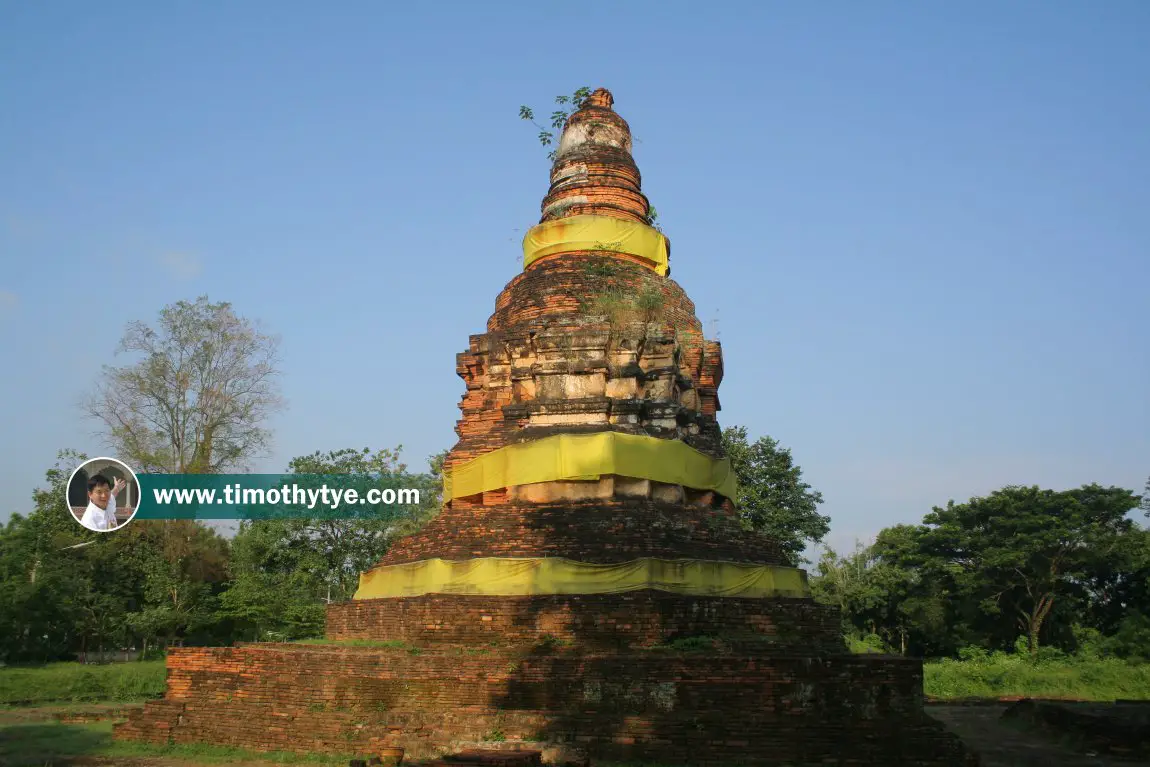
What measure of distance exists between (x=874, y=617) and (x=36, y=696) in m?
28.0

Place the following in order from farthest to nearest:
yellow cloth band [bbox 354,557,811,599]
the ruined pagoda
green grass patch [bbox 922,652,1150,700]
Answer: green grass patch [bbox 922,652,1150,700] < yellow cloth band [bbox 354,557,811,599] < the ruined pagoda

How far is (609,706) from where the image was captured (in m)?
9.46

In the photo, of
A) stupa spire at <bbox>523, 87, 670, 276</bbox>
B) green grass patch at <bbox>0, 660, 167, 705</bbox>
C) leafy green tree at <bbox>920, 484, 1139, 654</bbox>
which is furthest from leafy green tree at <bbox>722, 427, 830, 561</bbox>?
green grass patch at <bbox>0, 660, 167, 705</bbox>

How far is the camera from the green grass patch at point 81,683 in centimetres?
1928

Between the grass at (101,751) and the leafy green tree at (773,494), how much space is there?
793 inches

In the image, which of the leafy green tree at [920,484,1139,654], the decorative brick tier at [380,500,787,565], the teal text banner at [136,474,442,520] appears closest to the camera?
the decorative brick tier at [380,500,787,565]

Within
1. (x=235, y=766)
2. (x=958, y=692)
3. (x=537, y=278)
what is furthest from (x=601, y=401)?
(x=958, y=692)

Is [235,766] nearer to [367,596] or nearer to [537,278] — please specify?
[367,596]

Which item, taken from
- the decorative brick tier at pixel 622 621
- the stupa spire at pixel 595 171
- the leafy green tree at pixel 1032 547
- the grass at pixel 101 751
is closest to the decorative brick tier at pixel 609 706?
the grass at pixel 101 751

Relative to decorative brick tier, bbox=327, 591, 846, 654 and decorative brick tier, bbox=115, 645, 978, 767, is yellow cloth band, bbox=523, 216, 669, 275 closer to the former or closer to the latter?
decorative brick tier, bbox=327, 591, 846, 654

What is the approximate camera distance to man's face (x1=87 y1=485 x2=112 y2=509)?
23.5 m

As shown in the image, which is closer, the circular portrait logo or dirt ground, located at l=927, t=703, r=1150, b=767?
dirt ground, located at l=927, t=703, r=1150, b=767

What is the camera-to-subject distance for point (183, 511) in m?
24.8

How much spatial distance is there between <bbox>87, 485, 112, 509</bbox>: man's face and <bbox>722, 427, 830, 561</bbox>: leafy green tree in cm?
1867
